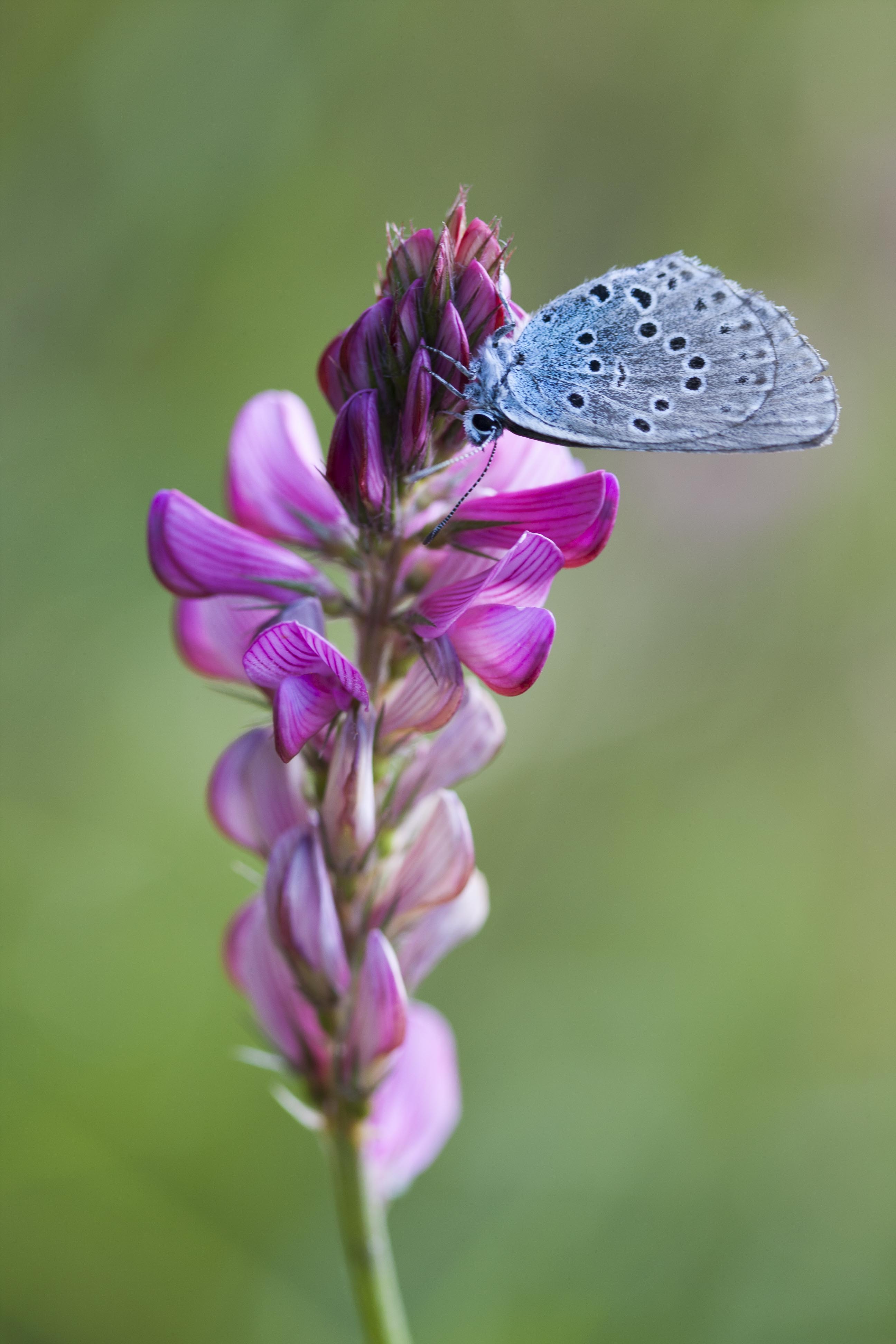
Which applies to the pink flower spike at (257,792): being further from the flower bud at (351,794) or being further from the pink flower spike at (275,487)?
the pink flower spike at (275,487)

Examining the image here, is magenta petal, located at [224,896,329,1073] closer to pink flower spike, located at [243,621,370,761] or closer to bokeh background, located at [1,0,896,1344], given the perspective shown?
pink flower spike, located at [243,621,370,761]

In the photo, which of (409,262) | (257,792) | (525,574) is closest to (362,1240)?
(257,792)

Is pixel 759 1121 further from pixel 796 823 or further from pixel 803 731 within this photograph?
pixel 803 731

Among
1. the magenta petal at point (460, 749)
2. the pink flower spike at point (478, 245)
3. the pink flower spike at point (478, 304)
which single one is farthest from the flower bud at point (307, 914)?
the pink flower spike at point (478, 245)

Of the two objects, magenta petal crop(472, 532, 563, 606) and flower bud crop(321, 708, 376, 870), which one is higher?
magenta petal crop(472, 532, 563, 606)

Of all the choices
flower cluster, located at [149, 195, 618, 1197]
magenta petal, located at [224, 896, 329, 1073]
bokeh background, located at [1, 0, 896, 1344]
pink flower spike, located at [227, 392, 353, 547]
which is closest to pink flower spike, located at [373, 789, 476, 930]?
flower cluster, located at [149, 195, 618, 1197]

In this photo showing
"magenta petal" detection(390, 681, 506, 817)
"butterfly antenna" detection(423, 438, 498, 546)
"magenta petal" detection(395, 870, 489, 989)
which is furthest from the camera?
"magenta petal" detection(395, 870, 489, 989)
